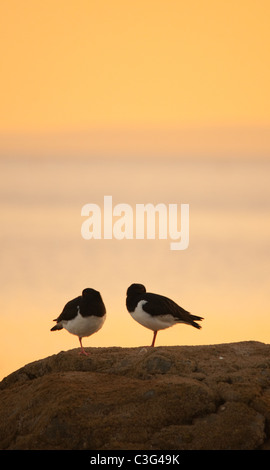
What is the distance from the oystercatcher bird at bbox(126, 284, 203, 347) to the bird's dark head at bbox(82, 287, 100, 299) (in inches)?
46.4

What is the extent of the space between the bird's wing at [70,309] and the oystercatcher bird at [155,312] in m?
1.59

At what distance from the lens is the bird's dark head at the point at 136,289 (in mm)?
25816

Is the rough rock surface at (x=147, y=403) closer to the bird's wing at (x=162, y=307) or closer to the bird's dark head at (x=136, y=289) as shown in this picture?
the bird's wing at (x=162, y=307)

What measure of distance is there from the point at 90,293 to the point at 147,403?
6.14 meters

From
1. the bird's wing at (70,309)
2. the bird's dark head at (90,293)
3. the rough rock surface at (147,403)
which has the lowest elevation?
the rough rock surface at (147,403)

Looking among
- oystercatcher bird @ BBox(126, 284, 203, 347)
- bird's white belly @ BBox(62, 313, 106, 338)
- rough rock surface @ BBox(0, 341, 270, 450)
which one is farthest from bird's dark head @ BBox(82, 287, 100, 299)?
rough rock surface @ BBox(0, 341, 270, 450)

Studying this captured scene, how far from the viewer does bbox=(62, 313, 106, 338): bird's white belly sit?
24.7 metres

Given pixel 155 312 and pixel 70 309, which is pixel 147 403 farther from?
pixel 70 309

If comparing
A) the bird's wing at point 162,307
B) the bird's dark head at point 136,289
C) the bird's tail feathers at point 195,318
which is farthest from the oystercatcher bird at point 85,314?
the bird's tail feathers at point 195,318

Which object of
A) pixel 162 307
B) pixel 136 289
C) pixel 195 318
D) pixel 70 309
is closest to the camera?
pixel 162 307

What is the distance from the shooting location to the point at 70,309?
25.4 metres

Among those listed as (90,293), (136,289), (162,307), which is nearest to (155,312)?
(162,307)
